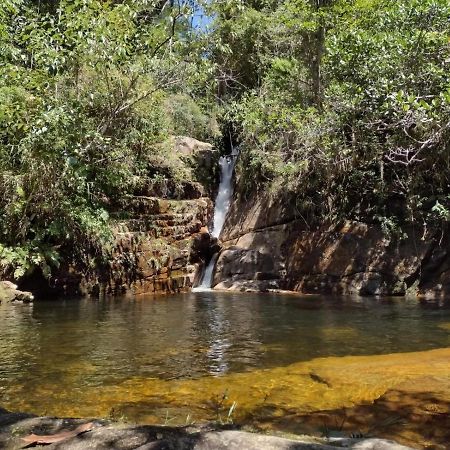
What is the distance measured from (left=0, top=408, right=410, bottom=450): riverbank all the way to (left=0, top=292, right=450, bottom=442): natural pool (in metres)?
1.72

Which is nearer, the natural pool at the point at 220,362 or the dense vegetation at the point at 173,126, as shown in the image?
the natural pool at the point at 220,362

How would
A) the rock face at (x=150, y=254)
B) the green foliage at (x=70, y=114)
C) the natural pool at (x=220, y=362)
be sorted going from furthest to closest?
the rock face at (x=150, y=254) < the green foliage at (x=70, y=114) < the natural pool at (x=220, y=362)

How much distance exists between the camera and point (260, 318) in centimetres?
1080

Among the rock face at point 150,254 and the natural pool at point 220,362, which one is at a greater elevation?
the rock face at point 150,254

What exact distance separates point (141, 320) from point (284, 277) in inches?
327

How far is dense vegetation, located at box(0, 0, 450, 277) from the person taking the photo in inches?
505

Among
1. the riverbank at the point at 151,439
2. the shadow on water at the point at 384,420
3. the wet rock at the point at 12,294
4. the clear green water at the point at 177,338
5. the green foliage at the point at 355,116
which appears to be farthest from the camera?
the green foliage at the point at 355,116

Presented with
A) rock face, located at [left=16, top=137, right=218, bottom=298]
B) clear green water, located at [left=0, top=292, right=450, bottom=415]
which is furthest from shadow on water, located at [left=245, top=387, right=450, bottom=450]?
rock face, located at [left=16, top=137, right=218, bottom=298]

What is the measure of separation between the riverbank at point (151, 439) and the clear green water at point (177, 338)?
2204mm

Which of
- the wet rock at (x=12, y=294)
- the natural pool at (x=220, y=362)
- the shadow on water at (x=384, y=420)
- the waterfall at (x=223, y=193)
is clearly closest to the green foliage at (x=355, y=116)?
the waterfall at (x=223, y=193)

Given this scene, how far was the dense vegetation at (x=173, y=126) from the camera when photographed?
12.8 m

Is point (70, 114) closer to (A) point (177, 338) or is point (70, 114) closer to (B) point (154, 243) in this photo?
(B) point (154, 243)

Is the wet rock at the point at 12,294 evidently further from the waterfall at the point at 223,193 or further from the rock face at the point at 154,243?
the waterfall at the point at 223,193

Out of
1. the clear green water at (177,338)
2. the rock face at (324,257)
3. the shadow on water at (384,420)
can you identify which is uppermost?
the rock face at (324,257)
